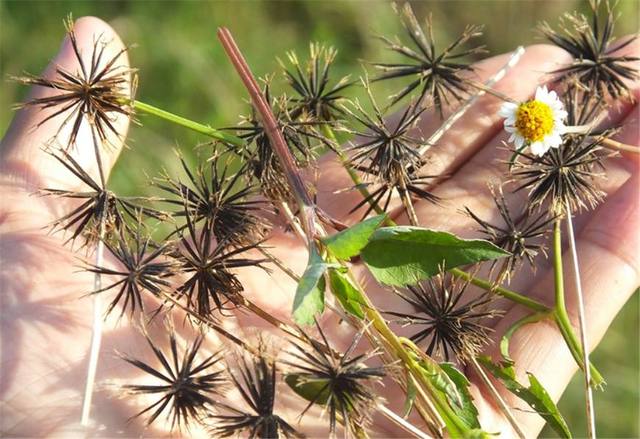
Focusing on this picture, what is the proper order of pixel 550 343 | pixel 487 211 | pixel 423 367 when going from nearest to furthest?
1. pixel 423 367
2. pixel 550 343
3. pixel 487 211

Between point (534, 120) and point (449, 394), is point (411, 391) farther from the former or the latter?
point (534, 120)

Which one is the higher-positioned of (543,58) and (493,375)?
(543,58)

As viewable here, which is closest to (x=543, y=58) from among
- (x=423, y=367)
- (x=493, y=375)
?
(x=493, y=375)

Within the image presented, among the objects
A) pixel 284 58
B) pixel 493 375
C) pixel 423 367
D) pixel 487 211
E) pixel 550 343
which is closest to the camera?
pixel 423 367

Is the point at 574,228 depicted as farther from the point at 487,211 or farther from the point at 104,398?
the point at 104,398

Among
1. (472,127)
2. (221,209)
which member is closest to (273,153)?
(221,209)

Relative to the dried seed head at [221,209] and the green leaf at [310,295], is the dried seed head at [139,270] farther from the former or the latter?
the green leaf at [310,295]

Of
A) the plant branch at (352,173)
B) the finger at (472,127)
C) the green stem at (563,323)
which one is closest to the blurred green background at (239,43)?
the finger at (472,127)
